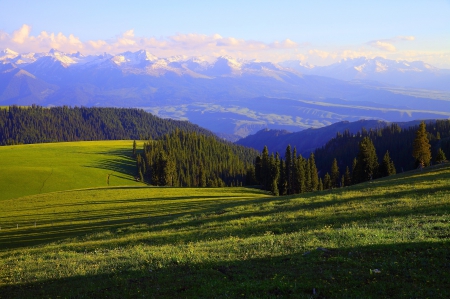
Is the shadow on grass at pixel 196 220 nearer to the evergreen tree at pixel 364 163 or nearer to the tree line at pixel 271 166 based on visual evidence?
the tree line at pixel 271 166

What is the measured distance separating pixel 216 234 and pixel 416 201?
54.7 ft

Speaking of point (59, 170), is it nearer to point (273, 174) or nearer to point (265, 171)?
point (265, 171)

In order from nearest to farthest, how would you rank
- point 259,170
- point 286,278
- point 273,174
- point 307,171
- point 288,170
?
point 286,278 < point 273,174 < point 288,170 < point 307,171 < point 259,170

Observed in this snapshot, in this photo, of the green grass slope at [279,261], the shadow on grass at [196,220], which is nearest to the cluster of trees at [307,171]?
the shadow on grass at [196,220]

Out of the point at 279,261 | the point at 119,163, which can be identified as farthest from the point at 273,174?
the point at 119,163

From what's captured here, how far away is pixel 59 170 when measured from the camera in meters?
110

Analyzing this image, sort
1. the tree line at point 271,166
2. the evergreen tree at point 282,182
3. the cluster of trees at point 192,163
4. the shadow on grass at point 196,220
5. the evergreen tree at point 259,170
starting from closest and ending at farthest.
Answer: the shadow on grass at point 196,220
the tree line at point 271,166
the evergreen tree at point 282,182
the evergreen tree at point 259,170
the cluster of trees at point 192,163

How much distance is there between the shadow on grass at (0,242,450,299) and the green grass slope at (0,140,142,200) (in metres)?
79.1

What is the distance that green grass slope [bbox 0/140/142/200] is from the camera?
3610 inches

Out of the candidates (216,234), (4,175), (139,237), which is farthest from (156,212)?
(4,175)

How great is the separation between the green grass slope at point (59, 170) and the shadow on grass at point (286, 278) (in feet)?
260

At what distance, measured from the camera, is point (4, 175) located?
96750 mm

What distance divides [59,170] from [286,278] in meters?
113

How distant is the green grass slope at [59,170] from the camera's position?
91.7 metres
